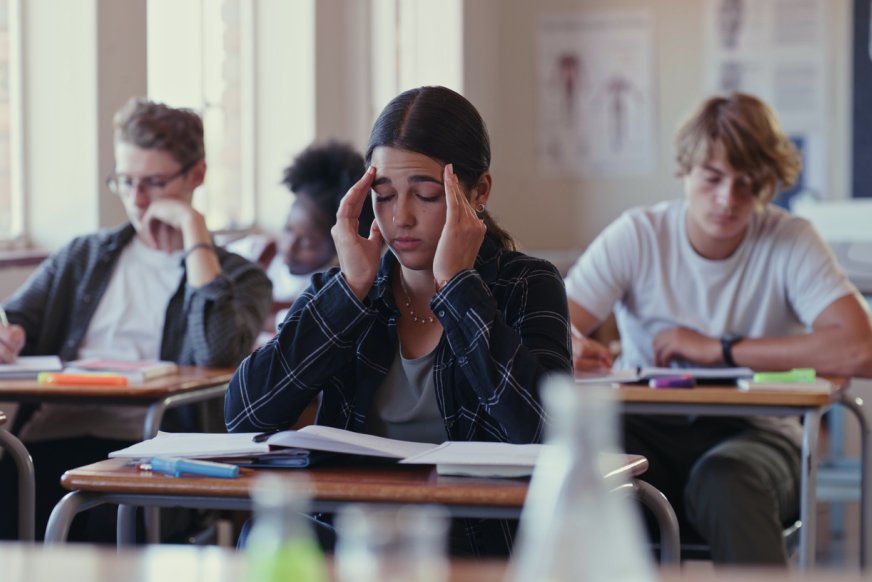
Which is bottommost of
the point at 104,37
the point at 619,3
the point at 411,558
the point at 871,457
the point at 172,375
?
the point at 871,457

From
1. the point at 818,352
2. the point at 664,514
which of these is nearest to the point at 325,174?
the point at 818,352

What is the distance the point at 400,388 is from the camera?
2117mm

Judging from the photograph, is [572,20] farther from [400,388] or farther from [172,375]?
[400,388]

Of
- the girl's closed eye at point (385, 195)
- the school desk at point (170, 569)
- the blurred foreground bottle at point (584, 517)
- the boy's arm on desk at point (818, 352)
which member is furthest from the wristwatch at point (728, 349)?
the blurred foreground bottle at point (584, 517)

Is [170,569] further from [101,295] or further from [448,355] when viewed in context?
[101,295]

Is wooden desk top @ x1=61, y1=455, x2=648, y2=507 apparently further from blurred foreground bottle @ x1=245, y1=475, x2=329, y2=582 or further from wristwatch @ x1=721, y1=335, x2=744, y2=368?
wristwatch @ x1=721, y1=335, x2=744, y2=368

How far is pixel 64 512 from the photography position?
1.75m

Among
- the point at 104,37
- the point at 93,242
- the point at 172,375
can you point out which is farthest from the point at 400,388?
the point at 104,37

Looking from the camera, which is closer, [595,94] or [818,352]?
[818,352]

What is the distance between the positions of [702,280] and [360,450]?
1.72 m

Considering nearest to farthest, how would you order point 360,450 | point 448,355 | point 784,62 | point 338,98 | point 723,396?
point 360,450
point 448,355
point 723,396
point 338,98
point 784,62

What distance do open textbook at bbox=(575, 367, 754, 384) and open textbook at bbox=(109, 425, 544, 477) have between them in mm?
1130

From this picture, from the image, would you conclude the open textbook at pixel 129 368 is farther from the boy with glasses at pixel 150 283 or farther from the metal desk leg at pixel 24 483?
the metal desk leg at pixel 24 483

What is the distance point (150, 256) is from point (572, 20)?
4.44 meters
